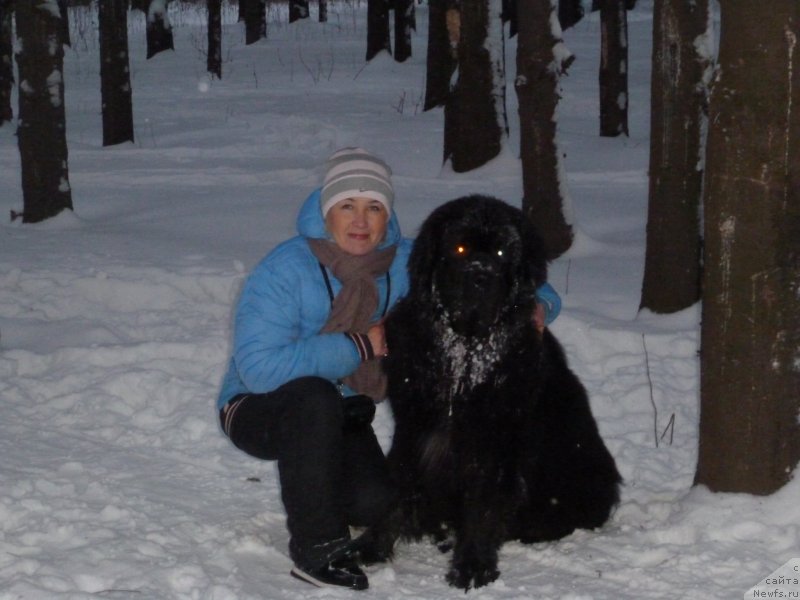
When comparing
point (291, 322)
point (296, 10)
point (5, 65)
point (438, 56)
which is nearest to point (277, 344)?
point (291, 322)

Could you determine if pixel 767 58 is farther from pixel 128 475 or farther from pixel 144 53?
pixel 144 53

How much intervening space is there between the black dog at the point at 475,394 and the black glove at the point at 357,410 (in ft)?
0.37

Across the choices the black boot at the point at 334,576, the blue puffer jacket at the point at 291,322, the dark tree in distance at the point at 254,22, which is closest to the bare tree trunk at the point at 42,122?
the blue puffer jacket at the point at 291,322

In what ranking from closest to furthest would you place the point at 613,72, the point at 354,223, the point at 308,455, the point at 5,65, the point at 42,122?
the point at 308,455 < the point at 354,223 < the point at 42,122 < the point at 613,72 < the point at 5,65

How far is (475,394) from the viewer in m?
3.35

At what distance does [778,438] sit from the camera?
340cm

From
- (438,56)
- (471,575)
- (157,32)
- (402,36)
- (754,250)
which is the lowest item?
(471,575)

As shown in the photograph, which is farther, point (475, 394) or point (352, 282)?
point (352, 282)

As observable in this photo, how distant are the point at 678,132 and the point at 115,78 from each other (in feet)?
32.4

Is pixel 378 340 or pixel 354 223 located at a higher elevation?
pixel 354 223

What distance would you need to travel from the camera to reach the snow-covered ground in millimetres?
3318

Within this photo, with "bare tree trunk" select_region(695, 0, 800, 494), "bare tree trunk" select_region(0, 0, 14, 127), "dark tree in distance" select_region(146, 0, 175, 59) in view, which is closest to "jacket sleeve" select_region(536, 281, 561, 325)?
"bare tree trunk" select_region(695, 0, 800, 494)

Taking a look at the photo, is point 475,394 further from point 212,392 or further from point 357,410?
A: point 212,392

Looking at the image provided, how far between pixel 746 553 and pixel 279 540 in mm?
1623
